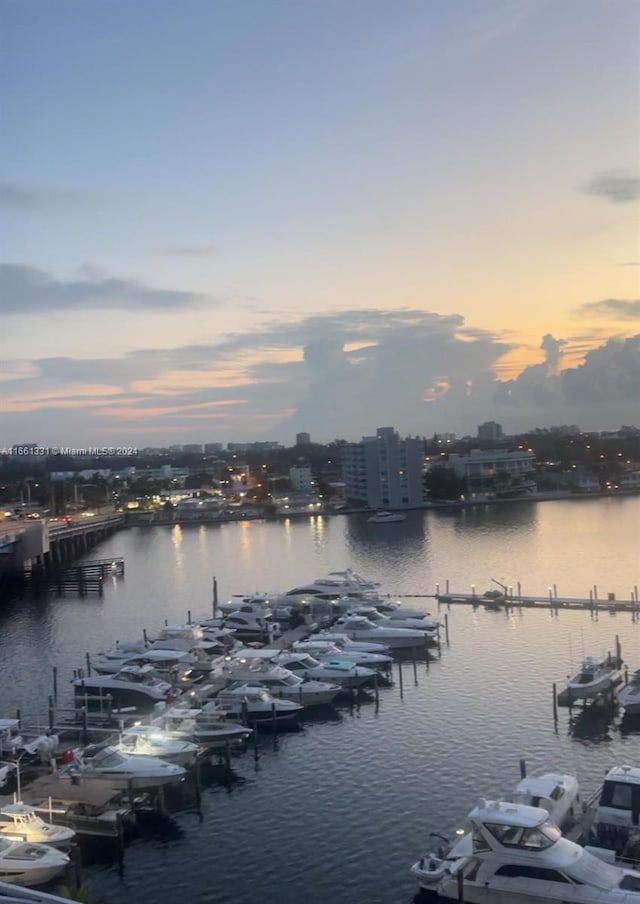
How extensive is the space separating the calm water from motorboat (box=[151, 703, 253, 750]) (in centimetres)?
35

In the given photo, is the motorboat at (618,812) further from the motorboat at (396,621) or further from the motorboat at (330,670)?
the motorboat at (396,621)

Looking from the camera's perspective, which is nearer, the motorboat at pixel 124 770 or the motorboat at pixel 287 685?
the motorboat at pixel 124 770

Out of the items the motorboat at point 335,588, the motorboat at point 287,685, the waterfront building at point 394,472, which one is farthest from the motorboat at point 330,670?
the waterfront building at point 394,472

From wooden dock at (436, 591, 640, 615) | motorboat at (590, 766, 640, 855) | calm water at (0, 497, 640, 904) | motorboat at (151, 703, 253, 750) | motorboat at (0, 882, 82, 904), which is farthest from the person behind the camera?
wooden dock at (436, 591, 640, 615)

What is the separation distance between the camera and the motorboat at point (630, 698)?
12727 mm

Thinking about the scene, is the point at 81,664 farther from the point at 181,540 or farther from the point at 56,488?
the point at 56,488

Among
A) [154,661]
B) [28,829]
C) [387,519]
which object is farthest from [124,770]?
[387,519]

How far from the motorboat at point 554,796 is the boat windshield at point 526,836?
0.91 metres

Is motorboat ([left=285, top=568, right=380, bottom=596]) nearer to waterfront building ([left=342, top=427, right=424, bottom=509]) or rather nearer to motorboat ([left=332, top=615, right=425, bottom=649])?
motorboat ([left=332, top=615, right=425, bottom=649])

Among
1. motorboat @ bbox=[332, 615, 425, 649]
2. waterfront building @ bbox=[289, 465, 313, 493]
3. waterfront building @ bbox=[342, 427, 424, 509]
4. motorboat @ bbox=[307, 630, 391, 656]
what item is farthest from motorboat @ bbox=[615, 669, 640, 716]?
waterfront building @ bbox=[289, 465, 313, 493]

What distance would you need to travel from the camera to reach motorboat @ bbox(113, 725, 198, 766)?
36.6 feet

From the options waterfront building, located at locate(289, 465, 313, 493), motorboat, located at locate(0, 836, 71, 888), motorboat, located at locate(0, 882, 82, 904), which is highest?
waterfront building, located at locate(289, 465, 313, 493)

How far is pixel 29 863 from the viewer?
27.9 feet

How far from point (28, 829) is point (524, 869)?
4919 millimetres
